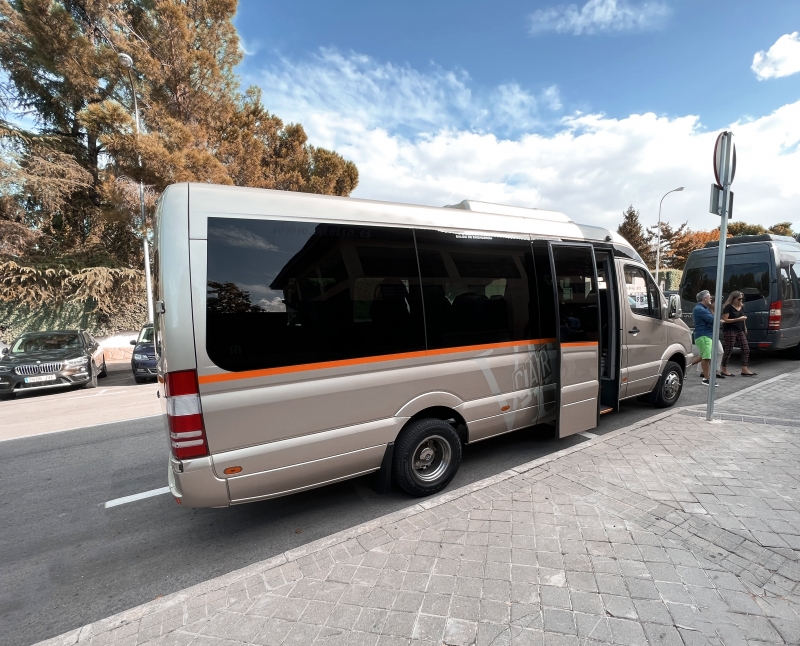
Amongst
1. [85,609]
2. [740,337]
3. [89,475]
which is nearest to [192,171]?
[89,475]

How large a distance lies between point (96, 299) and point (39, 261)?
236 cm

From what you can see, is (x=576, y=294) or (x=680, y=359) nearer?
(x=576, y=294)

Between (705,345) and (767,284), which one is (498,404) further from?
(767,284)

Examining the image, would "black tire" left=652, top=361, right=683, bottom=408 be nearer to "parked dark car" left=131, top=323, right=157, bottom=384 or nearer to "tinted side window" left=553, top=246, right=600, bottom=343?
"tinted side window" left=553, top=246, right=600, bottom=343

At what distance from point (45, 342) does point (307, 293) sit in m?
11.9

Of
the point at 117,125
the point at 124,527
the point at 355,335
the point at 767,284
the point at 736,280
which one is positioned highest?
the point at 117,125

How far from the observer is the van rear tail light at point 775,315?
8461mm

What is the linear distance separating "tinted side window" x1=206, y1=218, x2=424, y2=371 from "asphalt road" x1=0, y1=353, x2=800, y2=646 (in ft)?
4.89

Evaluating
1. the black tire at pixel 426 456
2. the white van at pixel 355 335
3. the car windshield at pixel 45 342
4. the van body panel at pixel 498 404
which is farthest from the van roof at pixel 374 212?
the car windshield at pixel 45 342

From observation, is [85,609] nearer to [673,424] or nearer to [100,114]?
[673,424]

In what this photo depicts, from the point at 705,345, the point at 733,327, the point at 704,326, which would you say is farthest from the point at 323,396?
the point at 733,327

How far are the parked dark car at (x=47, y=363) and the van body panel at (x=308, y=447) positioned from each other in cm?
1012

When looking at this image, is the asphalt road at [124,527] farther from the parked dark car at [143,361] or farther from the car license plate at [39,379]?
the parked dark car at [143,361]

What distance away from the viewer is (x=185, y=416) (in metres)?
2.56
